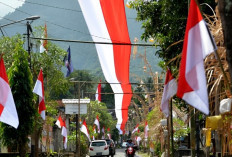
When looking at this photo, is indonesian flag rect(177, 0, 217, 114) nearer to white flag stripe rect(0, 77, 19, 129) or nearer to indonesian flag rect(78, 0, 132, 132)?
white flag stripe rect(0, 77, 19, 129)

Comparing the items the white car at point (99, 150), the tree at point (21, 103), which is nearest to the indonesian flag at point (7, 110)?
the tree at point (21, 103)

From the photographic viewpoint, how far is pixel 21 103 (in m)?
22.6

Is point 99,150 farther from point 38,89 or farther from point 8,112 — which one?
point 8,112

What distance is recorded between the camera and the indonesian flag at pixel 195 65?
7316 millimetres

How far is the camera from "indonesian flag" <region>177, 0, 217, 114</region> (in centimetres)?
732

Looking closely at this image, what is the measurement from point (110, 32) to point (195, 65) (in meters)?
8.47

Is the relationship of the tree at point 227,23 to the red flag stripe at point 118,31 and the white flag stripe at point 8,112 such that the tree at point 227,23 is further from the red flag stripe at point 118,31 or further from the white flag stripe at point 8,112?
the red flag stripe at point 118,31

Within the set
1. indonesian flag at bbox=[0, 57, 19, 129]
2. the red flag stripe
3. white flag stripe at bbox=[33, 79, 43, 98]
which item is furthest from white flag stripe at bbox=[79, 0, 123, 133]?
white flag stripe at bbox=[33, 79, 43, 98]

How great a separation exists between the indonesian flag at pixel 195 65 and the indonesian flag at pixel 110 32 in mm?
7110

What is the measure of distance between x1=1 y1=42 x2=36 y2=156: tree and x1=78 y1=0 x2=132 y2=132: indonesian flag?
673 centimetres

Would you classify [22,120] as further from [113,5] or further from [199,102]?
[199,102]

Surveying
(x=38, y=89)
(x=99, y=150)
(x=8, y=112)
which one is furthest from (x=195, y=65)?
(x=99, y=150)

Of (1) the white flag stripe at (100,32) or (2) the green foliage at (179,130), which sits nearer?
(1) the white flag stripe at (100,32)

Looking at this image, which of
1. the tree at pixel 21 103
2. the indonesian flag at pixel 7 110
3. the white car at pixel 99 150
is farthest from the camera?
the white car at pixel 99 150
